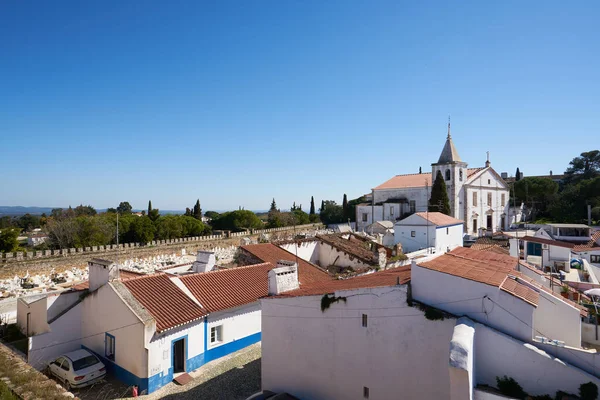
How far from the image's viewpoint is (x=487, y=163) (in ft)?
155

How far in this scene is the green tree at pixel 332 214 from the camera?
64750mm

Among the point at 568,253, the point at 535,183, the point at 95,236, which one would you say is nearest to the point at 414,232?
the point at 568,253

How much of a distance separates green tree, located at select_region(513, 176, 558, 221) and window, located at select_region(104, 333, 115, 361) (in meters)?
62.0

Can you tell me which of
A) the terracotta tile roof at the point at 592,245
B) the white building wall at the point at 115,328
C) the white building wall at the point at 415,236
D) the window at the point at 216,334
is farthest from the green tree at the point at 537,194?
the white building wall at the point at 115,328

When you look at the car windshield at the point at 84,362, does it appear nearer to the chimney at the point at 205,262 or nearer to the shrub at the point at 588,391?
the chimney at the point at 205,262

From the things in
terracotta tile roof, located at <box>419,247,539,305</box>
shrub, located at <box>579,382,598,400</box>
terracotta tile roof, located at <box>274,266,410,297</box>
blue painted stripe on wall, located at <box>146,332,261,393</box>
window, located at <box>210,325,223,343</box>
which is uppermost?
terracotta tile roof, located at <box>419,247,539,305</box>

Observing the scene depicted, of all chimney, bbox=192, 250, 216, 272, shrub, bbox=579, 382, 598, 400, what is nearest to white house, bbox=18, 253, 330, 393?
chimney, bbox=192, 250, 216, 272

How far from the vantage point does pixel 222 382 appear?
10.6 meters

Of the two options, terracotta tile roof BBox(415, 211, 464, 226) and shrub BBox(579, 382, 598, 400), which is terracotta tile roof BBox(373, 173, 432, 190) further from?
shrub BBox(579, 382, 598, 400)

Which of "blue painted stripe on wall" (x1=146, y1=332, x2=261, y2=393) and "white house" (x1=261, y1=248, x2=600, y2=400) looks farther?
"blue painted stripe on wall" (x1=146, y1=332, x2=261, y2=393)

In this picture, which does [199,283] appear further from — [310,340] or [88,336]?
[310,340]

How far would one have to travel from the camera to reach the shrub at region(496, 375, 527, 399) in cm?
533

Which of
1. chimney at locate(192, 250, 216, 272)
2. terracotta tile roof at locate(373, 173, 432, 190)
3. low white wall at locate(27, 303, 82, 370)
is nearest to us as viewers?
low white wall at locate(27, 303, 82, 370)

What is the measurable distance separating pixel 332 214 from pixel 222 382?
186ft
